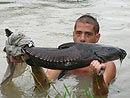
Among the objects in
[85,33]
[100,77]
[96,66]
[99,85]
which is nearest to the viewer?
[96,66]

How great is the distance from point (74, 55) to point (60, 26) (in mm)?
4965

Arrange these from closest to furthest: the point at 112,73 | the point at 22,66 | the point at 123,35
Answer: the point at 22,66, the point at 112,73, the point at 123,35

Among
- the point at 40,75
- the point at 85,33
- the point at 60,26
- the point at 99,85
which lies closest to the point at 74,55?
the point at 99,85

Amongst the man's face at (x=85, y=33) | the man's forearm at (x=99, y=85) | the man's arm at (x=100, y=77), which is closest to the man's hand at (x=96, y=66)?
the man's arm at (x=100, y=77)

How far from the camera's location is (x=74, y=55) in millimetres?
3252

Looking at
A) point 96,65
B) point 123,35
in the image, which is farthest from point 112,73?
point 123,35

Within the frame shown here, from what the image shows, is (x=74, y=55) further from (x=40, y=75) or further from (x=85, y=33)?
(x=85, y=33)

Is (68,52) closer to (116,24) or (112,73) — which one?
(112,73)

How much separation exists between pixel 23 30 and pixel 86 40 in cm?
371

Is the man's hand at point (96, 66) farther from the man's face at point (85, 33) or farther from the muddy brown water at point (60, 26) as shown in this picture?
the man's face at point (85, 33)

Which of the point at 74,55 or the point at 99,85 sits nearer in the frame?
the point at 74,55

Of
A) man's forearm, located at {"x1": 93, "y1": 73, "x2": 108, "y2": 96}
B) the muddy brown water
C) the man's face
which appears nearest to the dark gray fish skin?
man's forearm, located at {"x1": 93, "y1": 73, "x2": 108, "y2": 96}

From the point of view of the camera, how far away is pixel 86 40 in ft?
13.8

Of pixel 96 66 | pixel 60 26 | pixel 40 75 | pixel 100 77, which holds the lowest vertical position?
pixel 60 26
